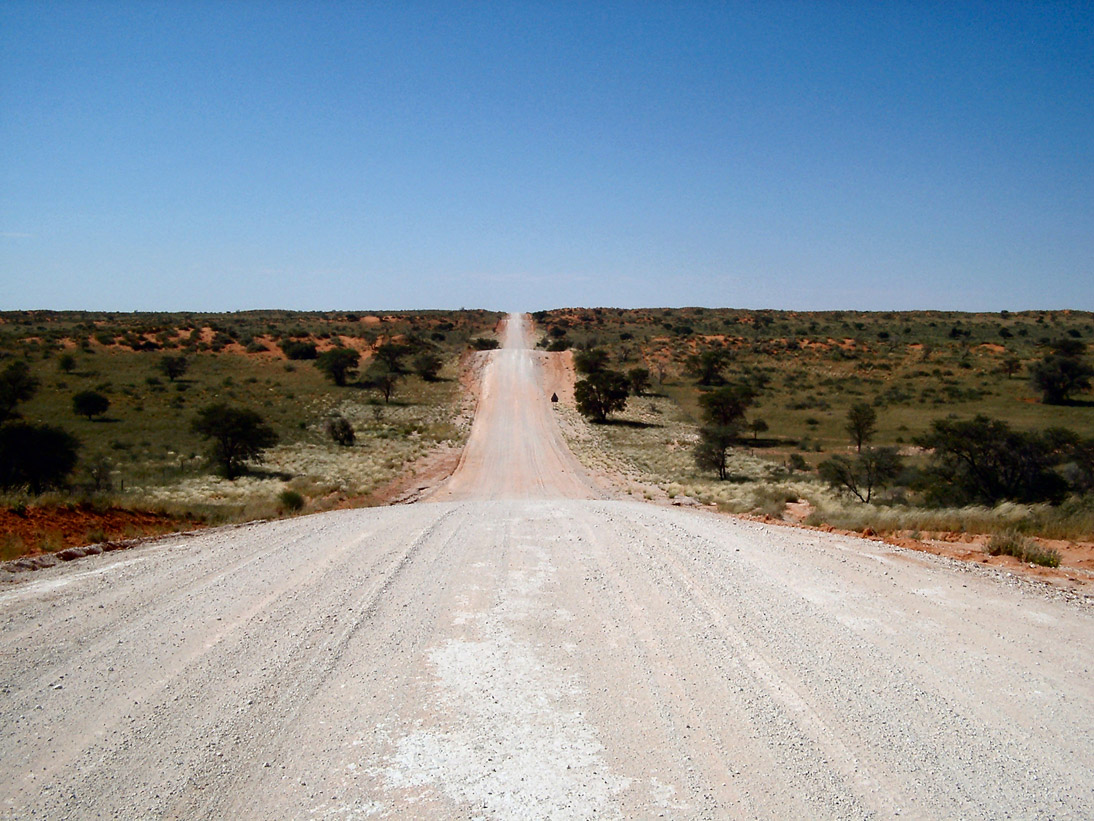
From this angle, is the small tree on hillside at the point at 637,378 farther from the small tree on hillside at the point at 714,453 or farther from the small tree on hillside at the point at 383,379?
the small tree on hillside at the point at 714,453

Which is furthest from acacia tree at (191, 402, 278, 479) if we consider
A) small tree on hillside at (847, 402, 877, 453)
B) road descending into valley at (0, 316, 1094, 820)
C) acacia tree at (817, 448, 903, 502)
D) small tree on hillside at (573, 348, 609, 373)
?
small tree on hillside at (573, 348, 609, 373)

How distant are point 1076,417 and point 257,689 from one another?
54.7m

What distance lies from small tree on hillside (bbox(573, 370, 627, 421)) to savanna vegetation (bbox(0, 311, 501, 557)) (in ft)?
30.8

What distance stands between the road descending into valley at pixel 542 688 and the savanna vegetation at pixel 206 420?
5080 mm

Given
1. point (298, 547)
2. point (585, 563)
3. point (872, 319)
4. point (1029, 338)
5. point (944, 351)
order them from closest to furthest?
point (585, 563) < point (298, 547) < point (944, 351) < point (1029, 338) < point (872, 319)

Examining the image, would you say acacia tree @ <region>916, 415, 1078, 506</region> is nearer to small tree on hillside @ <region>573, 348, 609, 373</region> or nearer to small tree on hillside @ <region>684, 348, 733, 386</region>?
small tree on hillside @ <region>573, 348, 609, 373</region>

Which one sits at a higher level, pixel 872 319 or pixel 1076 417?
pixel 872 319

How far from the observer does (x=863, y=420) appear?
40.4 meters

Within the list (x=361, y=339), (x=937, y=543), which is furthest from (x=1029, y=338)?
(x=937, y=543)

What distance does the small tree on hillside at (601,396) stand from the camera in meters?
Answer: 48.1

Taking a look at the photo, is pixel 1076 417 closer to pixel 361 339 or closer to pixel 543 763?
pixel 543 763

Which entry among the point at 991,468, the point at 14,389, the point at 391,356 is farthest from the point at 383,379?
the point at 991,468

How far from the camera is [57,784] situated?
15.0ft

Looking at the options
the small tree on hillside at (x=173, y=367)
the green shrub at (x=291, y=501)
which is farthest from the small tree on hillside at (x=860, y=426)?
the small tree on hillside at (x=173, y=367)
